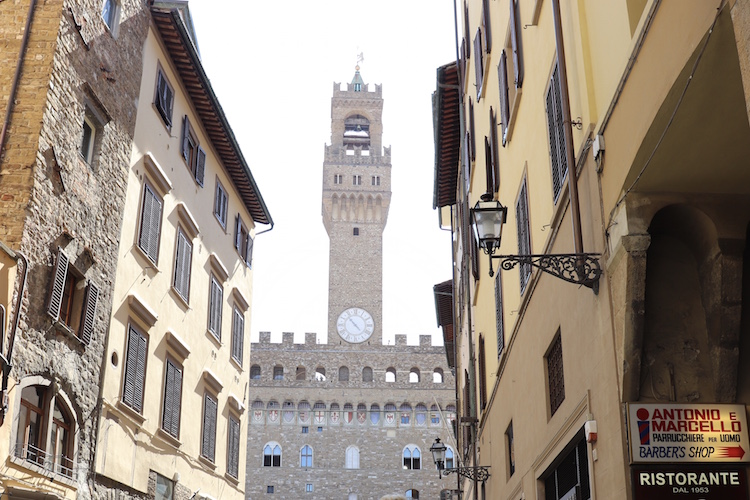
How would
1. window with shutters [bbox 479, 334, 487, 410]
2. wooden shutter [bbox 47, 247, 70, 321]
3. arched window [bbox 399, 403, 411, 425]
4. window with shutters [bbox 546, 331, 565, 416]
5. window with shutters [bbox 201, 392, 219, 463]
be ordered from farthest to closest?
1. arched window [bbox 399, 403, 411, 425]
2. window with shutters [bbox 201, 392, 219, 463]
3. window with shutters [bbox 479, 334, 487, 410]
4. wooden shutter [bbox 47, 247, 70, 321]
5. window with shutters [bbox 546, 331, 565, 416]

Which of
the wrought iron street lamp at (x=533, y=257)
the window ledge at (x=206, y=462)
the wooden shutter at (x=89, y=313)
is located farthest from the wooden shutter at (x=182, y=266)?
the wrought iron street lamp at (x=533, y=257)

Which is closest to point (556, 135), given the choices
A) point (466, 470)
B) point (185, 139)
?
point (466, 470)

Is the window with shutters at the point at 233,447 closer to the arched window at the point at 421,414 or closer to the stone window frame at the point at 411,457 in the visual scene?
the stone window frame at the point at 411,457

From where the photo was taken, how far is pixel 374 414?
55.3 meters

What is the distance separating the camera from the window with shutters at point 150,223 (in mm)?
13242

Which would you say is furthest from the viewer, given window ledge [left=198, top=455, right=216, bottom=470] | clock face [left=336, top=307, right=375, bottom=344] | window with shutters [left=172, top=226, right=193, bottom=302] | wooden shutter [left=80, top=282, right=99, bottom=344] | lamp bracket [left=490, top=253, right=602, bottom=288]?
clock face [left=336, top=307, right=375, bottom=344]

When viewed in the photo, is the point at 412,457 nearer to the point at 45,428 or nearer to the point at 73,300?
the point at 73,300

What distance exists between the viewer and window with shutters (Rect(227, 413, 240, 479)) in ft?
60.1

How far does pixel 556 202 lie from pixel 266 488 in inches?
1918

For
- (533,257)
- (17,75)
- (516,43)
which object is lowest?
(533,257)

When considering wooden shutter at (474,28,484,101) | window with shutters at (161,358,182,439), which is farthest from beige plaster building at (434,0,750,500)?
window with shutters at (161,358,182,439)

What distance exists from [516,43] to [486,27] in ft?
9.95

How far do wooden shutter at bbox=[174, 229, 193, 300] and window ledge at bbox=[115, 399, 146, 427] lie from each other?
2686 mm

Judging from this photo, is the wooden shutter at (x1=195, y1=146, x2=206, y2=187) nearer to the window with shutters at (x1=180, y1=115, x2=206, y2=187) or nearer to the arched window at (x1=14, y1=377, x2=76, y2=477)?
the window with shutters at (x1=180, y1=115, x2=206, y2=187)
